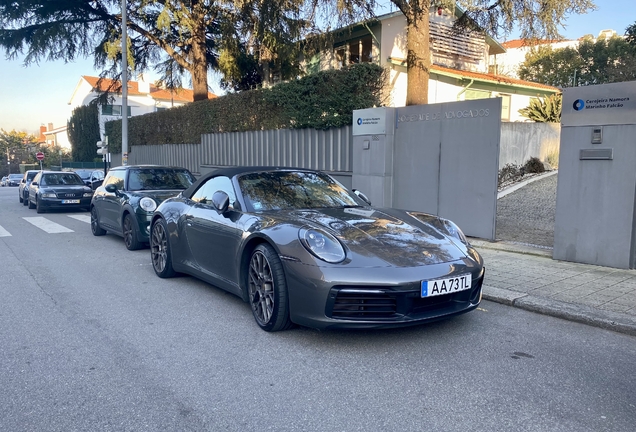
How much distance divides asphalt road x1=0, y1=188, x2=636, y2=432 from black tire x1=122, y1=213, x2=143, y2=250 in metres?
3.23

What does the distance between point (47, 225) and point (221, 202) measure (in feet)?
31.9

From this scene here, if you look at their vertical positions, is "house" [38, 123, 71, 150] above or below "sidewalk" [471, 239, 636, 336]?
above

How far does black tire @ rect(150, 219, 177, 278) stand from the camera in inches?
258

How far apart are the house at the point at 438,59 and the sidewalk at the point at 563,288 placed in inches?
516

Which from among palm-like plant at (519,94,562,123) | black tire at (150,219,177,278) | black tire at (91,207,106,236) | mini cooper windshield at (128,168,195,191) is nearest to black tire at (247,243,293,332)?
black tire at (150,219,177,278)

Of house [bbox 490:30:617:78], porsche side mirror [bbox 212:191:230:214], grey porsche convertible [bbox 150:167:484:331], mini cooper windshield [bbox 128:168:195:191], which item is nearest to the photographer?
grey porsche convertible [bbox 150:167:484:331]

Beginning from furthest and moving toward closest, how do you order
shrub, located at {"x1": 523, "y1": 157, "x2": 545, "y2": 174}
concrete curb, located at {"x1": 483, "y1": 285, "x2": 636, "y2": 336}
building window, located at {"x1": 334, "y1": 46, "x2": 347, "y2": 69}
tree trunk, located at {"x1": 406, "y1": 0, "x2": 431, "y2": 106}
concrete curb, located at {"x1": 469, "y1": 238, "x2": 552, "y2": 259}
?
building window, located at {"x1": 334, "y1": 46, "x2": 347, "y2": 69}, shrub, located at {"x1": 523, "y1": 157, "x2": 545, "y2": 174}, tree trunk, located at {"x1": 406, "y1": 0, "x2": 431, "y2": 106}, concrete curb, located at {"x1": 469, "y1": 238, "x2": 552, "y2": 259}, concrete curb, located at {"x1": 483, "y1": 285, "x2": 636, "y2": 336}

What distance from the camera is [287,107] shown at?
546 inches

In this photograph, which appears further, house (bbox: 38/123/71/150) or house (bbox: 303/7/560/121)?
house (bbox: 38/123/71/150)

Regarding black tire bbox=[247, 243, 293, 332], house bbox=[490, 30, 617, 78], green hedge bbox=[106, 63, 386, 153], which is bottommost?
black tire bbox=[247, 243, 293, 332]

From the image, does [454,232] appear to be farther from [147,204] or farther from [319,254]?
[147,204]

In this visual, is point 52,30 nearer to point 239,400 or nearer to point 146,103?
point 239,400

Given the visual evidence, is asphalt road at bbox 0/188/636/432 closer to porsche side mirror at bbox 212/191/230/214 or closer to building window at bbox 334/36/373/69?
porsche side mirror at bbox 212/191/230/214

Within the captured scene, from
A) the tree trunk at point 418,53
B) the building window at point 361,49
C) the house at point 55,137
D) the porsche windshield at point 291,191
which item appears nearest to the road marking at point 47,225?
the porsche windshield at point 291,191
